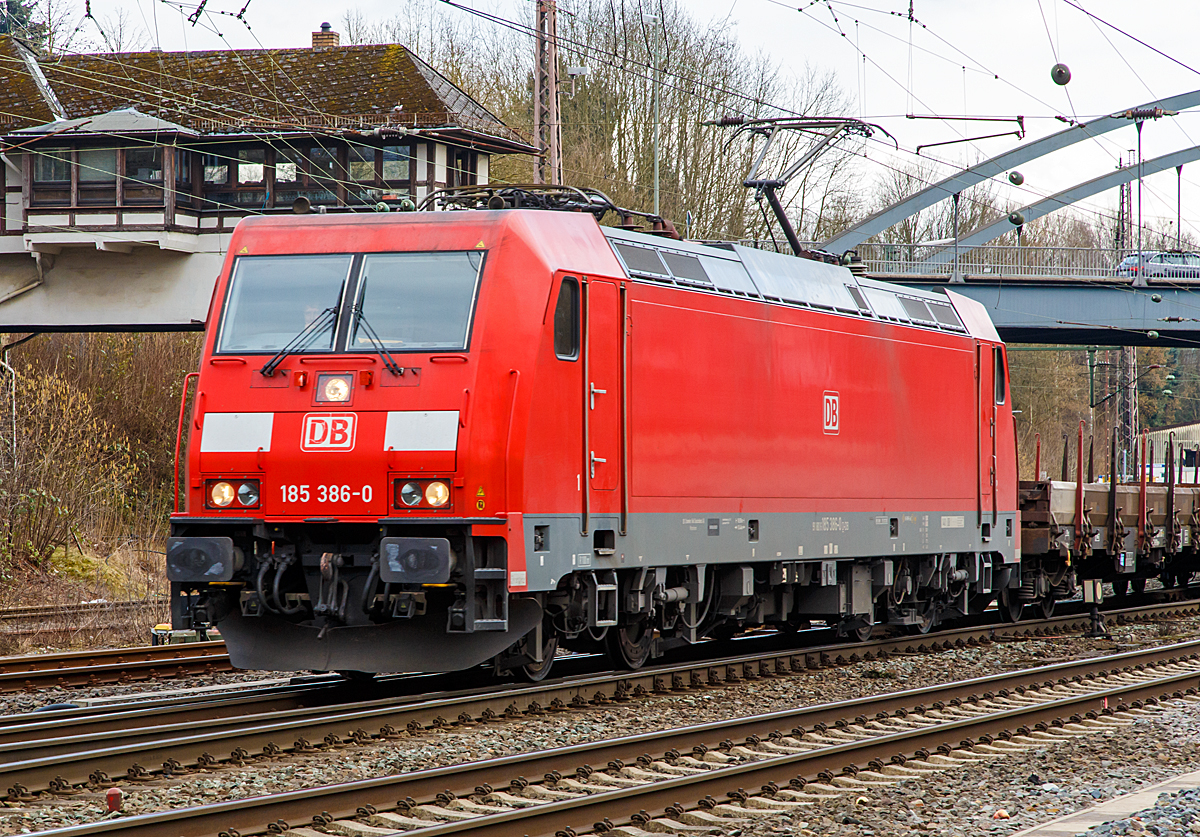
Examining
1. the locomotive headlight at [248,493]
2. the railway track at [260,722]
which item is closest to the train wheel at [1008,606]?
the railway track at [260,722]

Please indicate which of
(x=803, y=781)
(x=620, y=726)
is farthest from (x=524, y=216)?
(x=803, y=781)

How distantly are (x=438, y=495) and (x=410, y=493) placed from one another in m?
0.22

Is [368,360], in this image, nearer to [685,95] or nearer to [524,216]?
[524,216]

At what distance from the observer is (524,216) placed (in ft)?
35.6

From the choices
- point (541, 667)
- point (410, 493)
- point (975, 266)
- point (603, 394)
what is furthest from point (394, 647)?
point (975, 266)

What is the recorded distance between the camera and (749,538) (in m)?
13.2

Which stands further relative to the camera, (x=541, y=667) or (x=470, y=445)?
(x=541, y=667)

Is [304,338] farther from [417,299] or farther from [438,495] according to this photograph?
[438,495]

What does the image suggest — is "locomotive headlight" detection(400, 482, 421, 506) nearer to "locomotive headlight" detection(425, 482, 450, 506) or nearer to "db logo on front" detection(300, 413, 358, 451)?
"locomotive headlight" detection(425, 482, 450, 506)

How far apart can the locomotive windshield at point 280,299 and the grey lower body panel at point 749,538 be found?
2.28m

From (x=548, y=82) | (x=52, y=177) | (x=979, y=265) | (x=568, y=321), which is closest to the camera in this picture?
(x=568, y=321)

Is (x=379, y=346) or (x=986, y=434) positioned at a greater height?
(x=379, y=346)

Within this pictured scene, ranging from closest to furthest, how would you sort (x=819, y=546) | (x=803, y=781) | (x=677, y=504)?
(x=803, y=781) < (x=677, y=504) < (x=819, y=546)

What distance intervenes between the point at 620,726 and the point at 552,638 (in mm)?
1455
